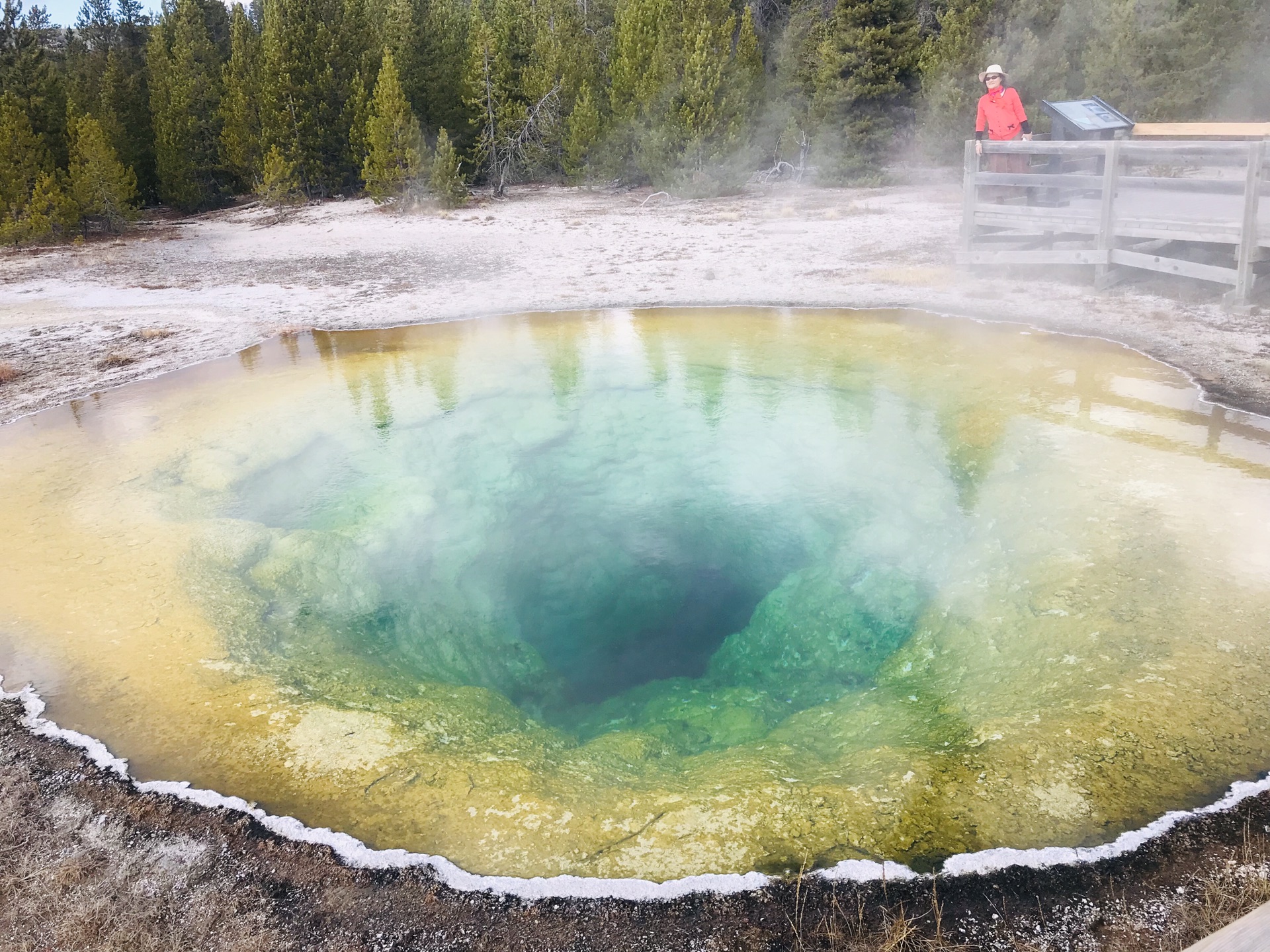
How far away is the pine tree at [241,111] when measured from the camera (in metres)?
19.8

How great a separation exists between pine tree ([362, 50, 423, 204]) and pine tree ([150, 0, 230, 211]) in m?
5.33

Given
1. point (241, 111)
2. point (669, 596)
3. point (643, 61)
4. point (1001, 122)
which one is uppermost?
point (643, 61)

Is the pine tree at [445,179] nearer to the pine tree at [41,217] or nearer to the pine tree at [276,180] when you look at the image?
the pine tree at [276,180]

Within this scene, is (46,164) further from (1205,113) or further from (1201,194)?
(1205,113)

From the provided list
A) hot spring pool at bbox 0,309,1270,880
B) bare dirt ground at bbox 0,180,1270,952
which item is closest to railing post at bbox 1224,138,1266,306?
bare dirt ground at bbox 0,180,1270,952

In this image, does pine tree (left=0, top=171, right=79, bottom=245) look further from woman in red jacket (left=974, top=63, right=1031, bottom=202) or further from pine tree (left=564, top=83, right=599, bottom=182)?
woman in red jacket (left=974, top=63, right=1031, bottom=202)

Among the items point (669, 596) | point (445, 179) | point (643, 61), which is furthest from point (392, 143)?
point (669, 596)

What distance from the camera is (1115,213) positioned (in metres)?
7.73

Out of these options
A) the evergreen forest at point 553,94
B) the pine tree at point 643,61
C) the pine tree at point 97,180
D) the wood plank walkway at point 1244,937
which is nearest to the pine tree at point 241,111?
the evergreen forest at point 553,94

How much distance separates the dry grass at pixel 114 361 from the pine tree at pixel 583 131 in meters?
12.7

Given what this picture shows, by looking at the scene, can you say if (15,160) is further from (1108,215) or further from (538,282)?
(1108,215)

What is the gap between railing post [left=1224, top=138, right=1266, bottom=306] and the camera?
6.38 metres

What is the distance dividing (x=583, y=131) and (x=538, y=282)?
9.91 metres

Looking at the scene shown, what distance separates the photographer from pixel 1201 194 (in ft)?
28.2
